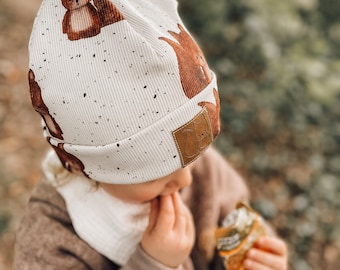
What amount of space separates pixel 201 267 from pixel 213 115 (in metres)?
0.61

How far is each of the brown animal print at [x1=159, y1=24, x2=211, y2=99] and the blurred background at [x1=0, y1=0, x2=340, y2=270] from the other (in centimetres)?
126

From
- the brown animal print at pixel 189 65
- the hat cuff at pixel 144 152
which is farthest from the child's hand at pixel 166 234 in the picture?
the brown animal print at pixel 189 65

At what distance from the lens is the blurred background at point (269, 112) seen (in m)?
2.06

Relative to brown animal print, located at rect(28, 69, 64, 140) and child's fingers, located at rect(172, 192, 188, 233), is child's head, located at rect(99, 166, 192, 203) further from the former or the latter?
brown animal print, located at rect(28, 69, 64, 140)

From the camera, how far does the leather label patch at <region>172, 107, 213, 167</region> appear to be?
90 cm

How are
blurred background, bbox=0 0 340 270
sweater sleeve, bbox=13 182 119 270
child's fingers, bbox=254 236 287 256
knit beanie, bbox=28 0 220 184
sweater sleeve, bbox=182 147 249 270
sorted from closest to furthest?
knit beanie, bbox=28 0 220 184, sweater sleeve, bbox=13 182 119 270, child's fingers, bbox=254 236 287 256, sweater sleeve, bbox=182 147 249 270, blurred background, bbox=0 0 340 270

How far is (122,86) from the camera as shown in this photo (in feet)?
2.79

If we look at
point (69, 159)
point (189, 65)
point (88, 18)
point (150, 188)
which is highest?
point (88, 18)

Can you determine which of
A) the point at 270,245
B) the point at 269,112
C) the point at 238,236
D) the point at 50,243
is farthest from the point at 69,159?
the point at 269,112

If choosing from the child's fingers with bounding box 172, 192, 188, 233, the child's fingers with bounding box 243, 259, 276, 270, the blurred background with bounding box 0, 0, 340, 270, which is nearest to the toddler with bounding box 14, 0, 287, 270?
the child's fingers with bounding box 172, 192, 188, 233

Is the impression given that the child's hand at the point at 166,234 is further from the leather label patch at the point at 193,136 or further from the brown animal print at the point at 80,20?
the brown animal print at the point at 80,20

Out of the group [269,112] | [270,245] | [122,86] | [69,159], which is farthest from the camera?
[269,112]

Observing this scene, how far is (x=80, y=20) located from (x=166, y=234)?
1.74ft

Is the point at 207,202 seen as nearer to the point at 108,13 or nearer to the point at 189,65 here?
the point at 189,65
